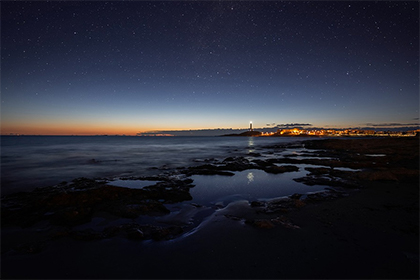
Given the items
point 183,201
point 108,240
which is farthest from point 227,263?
point 183,201

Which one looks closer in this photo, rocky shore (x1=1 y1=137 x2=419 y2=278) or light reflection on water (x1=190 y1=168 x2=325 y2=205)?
rocky shore (x1=1 y1=137 x2=419 y2=278)

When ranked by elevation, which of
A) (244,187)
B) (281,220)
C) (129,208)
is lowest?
(244,187)


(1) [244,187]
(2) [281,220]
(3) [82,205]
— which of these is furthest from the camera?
(1) [244,187]

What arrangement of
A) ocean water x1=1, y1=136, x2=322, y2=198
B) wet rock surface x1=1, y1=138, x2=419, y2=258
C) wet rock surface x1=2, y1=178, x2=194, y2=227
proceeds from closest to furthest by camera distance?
wet rock surface x1=1, y1=138, x2=419, y2=258
wet rock surface x1=2, y1=178, x2=194, y2=227
ocean water x1=1, y1=136, x2=322, y2=198

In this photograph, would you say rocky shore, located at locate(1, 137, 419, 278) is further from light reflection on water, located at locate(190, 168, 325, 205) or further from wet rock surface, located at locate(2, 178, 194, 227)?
light reflection on water, located at locate(190, 168, 325, 205)

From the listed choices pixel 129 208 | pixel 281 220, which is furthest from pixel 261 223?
pixel 129 208

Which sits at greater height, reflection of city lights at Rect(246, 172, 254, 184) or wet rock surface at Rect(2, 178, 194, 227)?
wet rock surface at Rect(2, 178, 194, 227)

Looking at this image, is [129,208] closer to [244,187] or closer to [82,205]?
[82,205]

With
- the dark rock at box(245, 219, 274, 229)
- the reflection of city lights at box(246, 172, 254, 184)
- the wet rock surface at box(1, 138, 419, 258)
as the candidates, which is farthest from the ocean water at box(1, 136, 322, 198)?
the dark rock at box(245, 219, 274, 229)

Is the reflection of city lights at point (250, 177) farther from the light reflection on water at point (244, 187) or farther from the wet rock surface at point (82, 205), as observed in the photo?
the wet rock surface at point (82, 205)

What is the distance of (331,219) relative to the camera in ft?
20.4

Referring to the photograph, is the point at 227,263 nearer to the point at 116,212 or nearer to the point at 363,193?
the point at 116,212

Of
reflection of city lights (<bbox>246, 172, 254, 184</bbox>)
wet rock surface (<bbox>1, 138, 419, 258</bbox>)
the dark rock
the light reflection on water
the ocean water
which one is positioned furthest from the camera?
the ocean water

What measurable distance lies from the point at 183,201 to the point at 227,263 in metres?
4.47
